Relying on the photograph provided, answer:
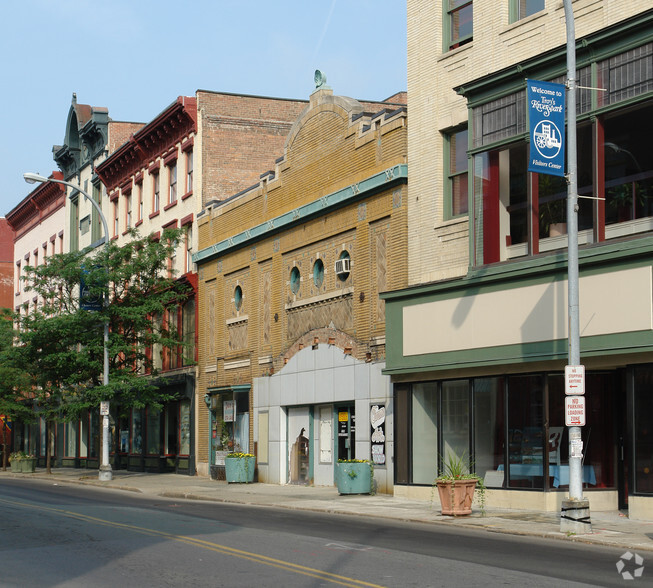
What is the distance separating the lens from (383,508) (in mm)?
22281

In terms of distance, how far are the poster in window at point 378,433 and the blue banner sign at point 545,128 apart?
1041 centimetres

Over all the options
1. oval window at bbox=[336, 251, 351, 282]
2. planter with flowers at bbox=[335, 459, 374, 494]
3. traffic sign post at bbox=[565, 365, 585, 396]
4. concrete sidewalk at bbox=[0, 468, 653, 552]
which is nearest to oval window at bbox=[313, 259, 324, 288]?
oval window at bbox=[336, 251, 351, 282]

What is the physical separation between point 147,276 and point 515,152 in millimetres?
21011

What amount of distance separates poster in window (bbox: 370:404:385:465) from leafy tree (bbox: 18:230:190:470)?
13.0 meters

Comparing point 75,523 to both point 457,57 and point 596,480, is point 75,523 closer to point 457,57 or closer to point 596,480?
point 596,480

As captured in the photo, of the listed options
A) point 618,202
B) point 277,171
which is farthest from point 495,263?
point 277,171

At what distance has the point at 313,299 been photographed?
102 feet

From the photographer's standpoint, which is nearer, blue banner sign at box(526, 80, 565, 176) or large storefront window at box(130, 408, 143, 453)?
blue banner sign at box(526, 80, 565, 176)

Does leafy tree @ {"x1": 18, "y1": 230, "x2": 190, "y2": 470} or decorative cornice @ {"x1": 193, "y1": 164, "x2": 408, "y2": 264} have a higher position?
decorative cornice @ {"x1": 193, "y1": 164, "x2": 408, "y2": 264}

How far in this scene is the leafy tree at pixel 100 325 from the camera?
37.4m

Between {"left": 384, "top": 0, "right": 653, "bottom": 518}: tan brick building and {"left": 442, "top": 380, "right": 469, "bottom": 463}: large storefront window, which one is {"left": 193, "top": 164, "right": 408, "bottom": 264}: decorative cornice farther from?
{"left": 442, "top": 380, "right": 469, "bottom": 463}: large storefront window

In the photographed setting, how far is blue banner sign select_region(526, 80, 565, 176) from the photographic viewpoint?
59.1 feet

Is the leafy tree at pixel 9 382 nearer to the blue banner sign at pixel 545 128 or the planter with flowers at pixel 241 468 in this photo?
the planter with flowers at pixel 241 468

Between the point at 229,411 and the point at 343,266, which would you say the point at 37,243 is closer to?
the point at 229,411
